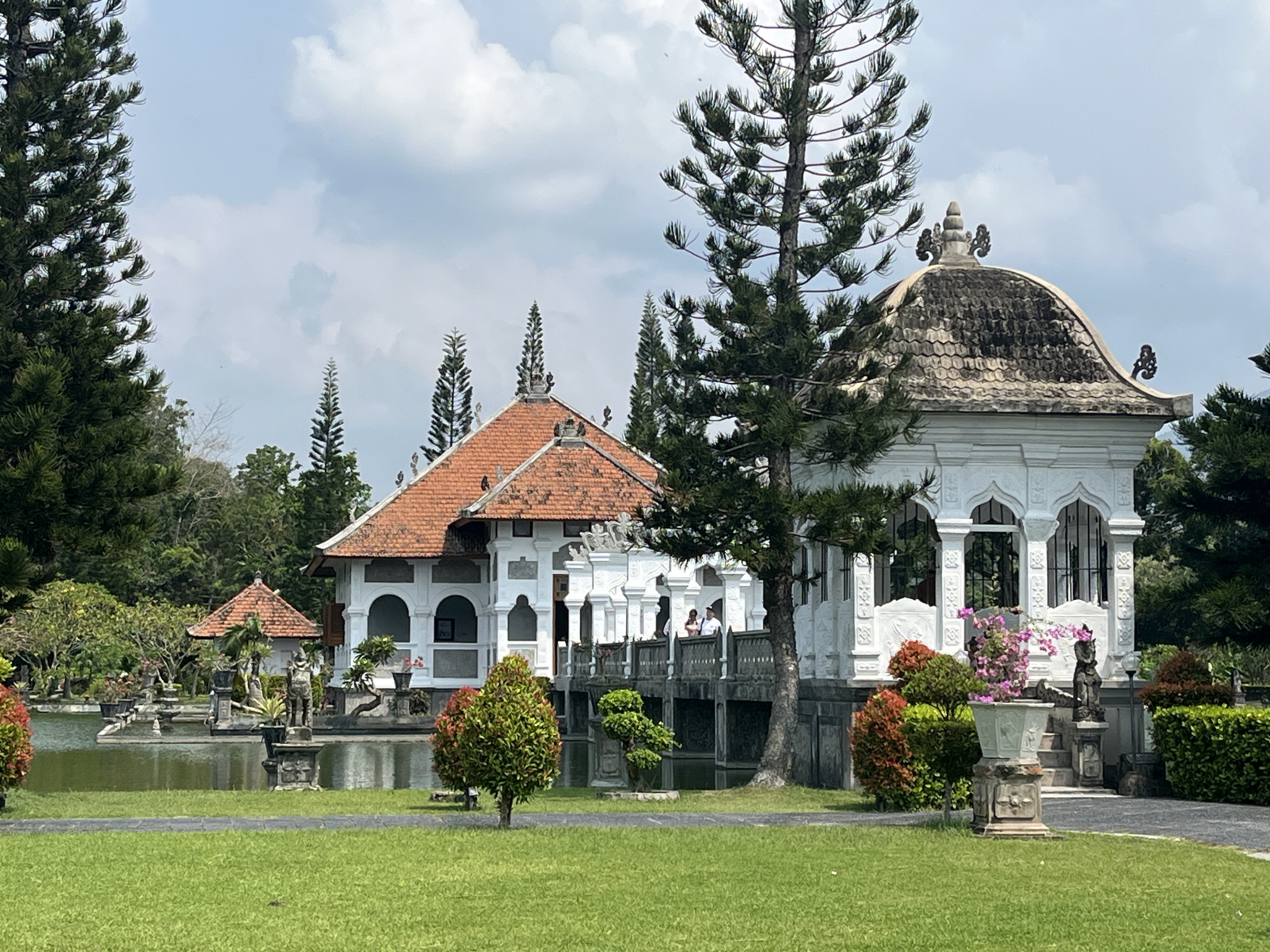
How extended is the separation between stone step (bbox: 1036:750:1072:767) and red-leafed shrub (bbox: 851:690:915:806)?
2.48 meters

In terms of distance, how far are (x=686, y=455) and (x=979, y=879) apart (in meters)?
9.48

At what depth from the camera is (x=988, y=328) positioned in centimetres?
1978

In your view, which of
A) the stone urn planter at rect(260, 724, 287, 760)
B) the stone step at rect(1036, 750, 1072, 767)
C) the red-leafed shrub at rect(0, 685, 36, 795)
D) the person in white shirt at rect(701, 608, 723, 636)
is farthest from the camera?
the person in white shirt at rect(701, 608, 723, 636)

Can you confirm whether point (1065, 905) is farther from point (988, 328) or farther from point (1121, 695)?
point (988, 328)

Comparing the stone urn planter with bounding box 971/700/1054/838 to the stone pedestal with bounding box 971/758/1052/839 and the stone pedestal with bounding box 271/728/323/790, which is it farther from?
the stone pedestal with bounding box 271/728/323/790

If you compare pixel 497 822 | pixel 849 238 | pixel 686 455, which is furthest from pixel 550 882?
pixel 849 238

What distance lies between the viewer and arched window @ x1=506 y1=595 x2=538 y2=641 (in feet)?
141

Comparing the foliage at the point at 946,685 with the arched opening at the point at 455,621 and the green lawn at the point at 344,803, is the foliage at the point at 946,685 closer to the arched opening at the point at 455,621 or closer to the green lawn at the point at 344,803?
the green lawn at the point at 344,803

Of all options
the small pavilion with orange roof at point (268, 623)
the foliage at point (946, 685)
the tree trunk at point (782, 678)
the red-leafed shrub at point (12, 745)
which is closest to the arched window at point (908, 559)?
the tree trunk at point (782, 678)

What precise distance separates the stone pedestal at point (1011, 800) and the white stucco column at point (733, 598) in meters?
12.0

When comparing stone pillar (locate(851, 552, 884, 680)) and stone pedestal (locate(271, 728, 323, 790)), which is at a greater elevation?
stone pillar (locate(851, 552, 884, 680))

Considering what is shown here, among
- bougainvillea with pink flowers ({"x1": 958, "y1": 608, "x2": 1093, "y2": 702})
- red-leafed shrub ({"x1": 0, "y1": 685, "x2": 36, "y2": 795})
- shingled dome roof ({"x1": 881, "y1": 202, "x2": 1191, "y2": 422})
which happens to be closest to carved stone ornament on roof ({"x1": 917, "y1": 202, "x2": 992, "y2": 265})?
shingled dome roof ({"x1": 881, "y1": 202, "x2": 1191, "y2": 422})

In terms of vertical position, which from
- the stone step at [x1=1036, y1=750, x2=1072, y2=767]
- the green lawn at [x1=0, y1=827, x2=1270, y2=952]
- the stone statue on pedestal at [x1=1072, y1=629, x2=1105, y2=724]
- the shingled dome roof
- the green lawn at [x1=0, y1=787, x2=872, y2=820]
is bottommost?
the green lawn at [x1=0, y1=787, x2=872, y2=820]

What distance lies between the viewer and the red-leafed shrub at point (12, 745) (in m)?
Result: 14.4
